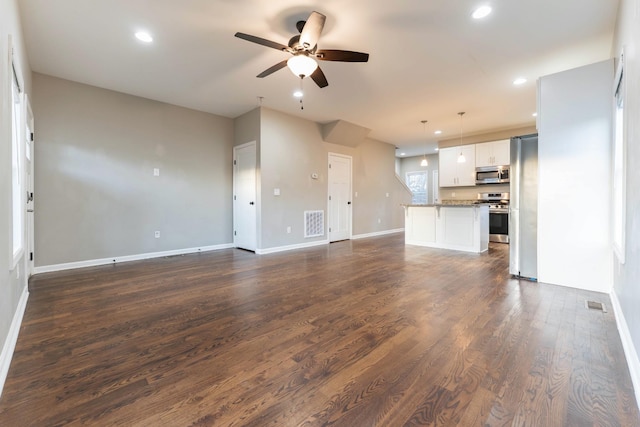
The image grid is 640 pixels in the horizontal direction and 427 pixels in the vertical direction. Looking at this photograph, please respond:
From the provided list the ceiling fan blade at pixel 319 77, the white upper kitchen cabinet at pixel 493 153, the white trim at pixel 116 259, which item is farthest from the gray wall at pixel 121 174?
the white upper kitchen cabinet at pixel 493 153

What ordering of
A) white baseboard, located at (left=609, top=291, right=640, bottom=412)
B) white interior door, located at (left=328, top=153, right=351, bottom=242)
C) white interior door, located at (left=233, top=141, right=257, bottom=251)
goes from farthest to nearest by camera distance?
white interior door, located at (left=328, top=153, right=351, bottom=242) → white interior door, located at (left=233, top=141, right=257, bottom=251) → white baseboard, located at (left=609, top=291, right=640, bottom=412)

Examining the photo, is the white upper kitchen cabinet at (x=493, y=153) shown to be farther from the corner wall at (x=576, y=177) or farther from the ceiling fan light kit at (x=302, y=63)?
the ceiling fan light kit at (x=302, y=63)

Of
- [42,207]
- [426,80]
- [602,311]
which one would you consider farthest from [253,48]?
[602,311]

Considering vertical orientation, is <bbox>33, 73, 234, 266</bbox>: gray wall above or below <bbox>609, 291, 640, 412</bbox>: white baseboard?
above

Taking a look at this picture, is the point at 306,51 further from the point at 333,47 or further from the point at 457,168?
the point at 457,168

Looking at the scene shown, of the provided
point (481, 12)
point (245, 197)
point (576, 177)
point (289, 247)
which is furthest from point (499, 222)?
point (245, 197)

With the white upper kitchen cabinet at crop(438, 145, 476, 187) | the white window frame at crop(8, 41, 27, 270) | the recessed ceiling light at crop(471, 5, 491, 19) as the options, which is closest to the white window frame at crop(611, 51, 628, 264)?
the recessed ceiling light at crop(471, 5, 491, 19)

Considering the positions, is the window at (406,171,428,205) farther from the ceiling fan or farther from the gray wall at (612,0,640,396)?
the gray wall at (612,0,640,396)

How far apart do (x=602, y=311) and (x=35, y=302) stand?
210 inches

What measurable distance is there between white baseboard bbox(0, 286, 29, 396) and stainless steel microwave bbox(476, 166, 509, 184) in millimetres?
8291

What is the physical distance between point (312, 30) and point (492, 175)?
6328mm

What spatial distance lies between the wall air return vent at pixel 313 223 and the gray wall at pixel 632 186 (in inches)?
186

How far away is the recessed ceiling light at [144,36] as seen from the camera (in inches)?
115

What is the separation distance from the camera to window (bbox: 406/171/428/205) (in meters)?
11.3
